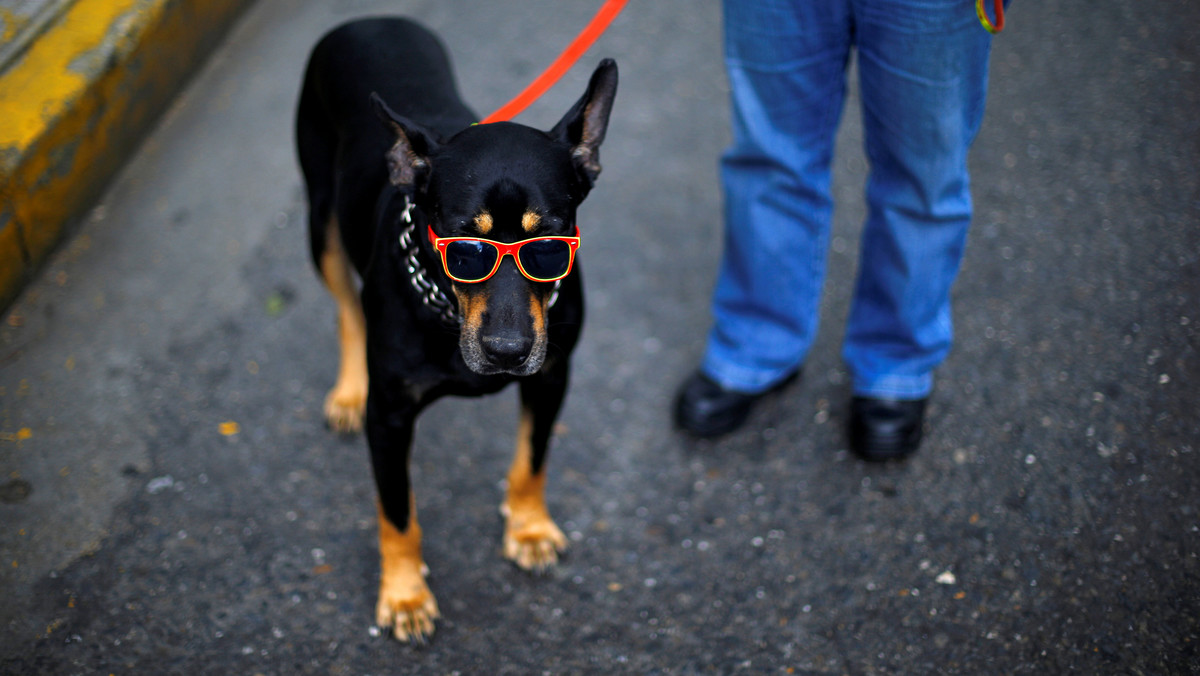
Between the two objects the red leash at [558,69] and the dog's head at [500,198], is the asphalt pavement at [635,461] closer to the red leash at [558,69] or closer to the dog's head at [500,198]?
the dog's head at [500,198]

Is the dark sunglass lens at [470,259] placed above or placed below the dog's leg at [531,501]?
above

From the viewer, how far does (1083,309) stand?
3410 mm

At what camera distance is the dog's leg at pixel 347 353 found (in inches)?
113

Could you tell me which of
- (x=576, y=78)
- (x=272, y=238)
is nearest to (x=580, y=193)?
(x=272, y=238)

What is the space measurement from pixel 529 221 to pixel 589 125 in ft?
1.00

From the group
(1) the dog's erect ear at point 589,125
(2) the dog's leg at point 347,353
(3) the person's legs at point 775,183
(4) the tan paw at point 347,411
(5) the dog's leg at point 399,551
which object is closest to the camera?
(1) the dog's erect ear at point 589,125

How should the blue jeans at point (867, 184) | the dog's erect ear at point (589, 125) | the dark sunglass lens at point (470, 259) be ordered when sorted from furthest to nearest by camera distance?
the blue jeans at point (867, 184) → the dog's erect ear at point (589, 125) → the dark sunglass lens at point (470, 259)

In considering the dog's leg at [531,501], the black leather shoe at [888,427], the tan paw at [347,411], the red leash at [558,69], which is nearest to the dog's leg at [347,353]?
the tan paw at [347,411]

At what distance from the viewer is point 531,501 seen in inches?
103

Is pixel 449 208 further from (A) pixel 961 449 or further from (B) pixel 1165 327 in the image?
(B) pixel 1165 327

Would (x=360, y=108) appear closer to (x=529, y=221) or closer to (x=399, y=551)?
(x=529, y=221)

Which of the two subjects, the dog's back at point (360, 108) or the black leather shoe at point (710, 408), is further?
the black leather shoe at point (710, 408)

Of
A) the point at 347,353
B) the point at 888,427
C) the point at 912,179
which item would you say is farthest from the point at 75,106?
the point at 888,427

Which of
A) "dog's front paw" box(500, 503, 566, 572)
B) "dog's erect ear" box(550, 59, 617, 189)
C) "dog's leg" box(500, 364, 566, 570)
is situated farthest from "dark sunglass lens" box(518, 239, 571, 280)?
"dog's front paw" box(500, 503, 566, 572)
